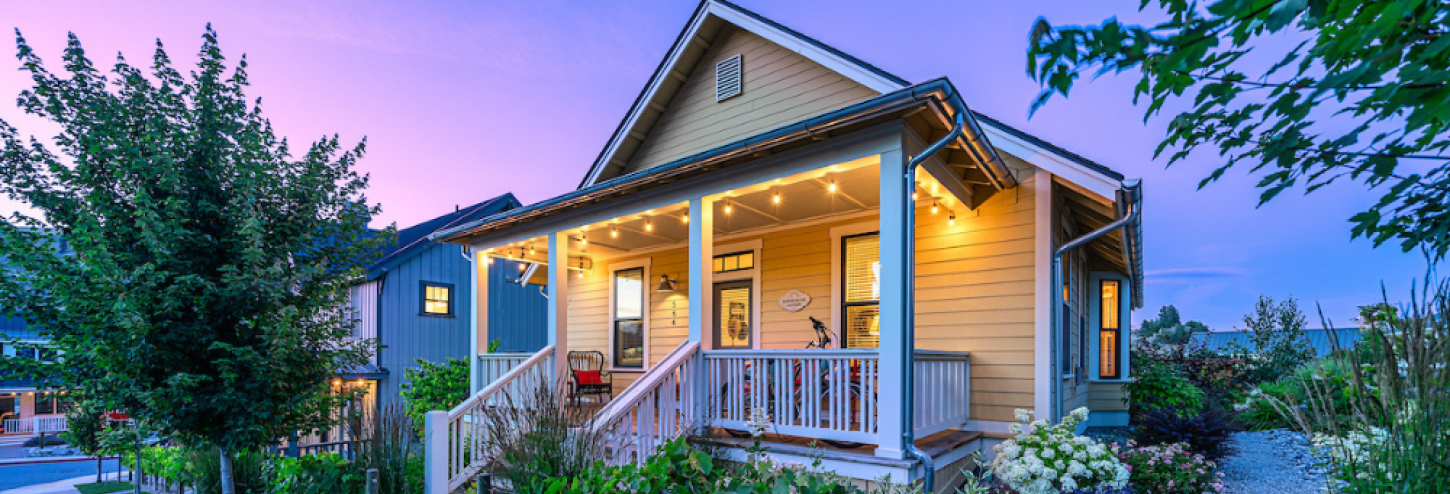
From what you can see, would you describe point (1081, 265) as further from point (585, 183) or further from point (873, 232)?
point (585, 183)

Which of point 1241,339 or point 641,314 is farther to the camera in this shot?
point 1241,339

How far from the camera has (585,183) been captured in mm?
9852

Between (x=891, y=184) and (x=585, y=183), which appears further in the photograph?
(x=585, y=183)

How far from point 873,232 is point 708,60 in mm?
3397

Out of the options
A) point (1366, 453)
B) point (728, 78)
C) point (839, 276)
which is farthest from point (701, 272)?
point (1366, 453)

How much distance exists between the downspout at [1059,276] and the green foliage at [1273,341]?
8506mm

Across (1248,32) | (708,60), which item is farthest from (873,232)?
(1248,32)

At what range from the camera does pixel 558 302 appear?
22.9 ft

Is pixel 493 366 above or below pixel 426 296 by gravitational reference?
below

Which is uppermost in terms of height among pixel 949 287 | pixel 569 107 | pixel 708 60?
pixel 569 107

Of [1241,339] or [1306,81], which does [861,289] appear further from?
[1241,339]

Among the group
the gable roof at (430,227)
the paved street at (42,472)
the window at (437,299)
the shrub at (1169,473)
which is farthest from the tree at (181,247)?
the paved street at (42,472)

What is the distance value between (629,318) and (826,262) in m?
3.47

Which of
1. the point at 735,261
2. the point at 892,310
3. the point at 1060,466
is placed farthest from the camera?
the point at 735,261
